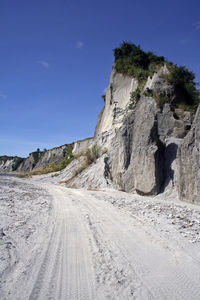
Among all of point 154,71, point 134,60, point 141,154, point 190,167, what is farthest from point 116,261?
point 134,60

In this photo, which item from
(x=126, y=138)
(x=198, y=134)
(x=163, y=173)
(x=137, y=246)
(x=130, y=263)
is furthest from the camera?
(x=126, y=138)

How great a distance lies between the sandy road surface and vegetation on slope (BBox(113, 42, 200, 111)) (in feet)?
33.8

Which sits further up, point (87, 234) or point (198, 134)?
point (198, 134)

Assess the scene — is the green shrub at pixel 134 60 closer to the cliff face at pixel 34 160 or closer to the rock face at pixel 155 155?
the rock face at pixel 155 155

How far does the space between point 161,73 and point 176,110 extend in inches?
189

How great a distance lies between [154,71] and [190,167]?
14130 millimetres

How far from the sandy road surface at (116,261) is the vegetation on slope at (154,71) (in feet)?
33.8

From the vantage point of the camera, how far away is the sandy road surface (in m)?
2.13

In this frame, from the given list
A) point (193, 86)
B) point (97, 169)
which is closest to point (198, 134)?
point (97, 169)

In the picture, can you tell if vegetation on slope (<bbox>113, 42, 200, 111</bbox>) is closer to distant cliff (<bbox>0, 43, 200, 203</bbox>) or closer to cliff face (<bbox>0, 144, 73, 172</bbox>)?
distant cliff (<bbox>0, 43, 200, 203</bbox>)

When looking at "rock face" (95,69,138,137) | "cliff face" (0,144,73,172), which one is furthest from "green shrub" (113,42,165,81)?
"cliff face" (0,144,73,172)

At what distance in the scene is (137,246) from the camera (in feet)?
10.8

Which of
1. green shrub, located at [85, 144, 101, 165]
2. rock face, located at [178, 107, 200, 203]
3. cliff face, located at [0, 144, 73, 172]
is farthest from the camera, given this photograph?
cliff face, located at [0, 144, 73, 172]

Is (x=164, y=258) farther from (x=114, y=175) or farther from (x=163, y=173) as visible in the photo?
(x=114, y=175)
